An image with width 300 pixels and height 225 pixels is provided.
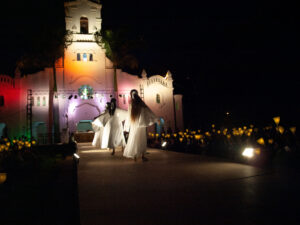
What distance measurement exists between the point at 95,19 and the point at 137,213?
119 ft

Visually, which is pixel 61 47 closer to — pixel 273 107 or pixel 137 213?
pixel 273 107

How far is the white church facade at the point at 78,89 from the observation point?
1232 inches

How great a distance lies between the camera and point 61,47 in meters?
33.9

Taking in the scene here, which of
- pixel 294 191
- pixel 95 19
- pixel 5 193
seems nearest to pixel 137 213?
pixel 294 191

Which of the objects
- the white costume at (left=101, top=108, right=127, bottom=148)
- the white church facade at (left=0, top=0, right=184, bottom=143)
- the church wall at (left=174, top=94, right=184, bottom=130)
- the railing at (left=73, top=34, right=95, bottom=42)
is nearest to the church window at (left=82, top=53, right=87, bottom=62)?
the white church facade at (left=0, top=0, right=184, bottom=143)

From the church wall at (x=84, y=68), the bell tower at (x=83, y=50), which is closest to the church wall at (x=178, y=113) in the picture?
the church wall at (x=84, y=68)

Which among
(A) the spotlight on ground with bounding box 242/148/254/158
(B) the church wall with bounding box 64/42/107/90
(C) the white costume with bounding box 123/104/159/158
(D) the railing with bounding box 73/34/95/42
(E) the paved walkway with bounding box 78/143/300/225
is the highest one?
(D) the railing with bounding box 73/34/95/42

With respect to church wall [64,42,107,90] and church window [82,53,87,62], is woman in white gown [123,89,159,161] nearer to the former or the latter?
church wall [64,42,107,90]

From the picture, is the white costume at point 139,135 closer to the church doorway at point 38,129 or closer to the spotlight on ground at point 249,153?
the spotlight on ground at point 249,153

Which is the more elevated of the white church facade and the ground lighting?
the white church facade

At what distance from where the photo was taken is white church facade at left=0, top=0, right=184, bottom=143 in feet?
103

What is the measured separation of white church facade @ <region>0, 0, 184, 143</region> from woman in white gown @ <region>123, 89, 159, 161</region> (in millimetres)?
22191

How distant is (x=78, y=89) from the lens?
33.6 m

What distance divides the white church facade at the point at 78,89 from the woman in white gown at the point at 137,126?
2219 cm
